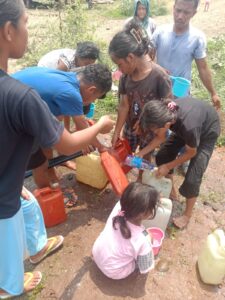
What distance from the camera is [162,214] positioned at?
2805 mm

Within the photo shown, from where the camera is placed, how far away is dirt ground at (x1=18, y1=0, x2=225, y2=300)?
252cm

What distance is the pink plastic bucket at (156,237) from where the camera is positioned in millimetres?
2708

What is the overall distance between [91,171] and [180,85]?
4.46 ft

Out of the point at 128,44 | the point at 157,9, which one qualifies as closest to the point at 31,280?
the point at 128,44

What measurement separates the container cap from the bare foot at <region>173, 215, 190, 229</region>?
2.22 feet

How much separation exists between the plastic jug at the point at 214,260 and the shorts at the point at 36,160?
62.7 inches

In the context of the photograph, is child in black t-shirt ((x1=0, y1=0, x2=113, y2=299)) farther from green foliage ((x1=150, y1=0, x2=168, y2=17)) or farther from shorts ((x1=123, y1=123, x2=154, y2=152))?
green foliage ((x1=150, y1=0, x2=168, y2=17))

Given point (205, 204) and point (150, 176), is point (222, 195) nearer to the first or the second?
point (205, 204)

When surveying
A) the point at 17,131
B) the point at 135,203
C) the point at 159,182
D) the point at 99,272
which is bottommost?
the point at 99,272

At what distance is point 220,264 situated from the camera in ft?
8.08

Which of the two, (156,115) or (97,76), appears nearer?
(156,115)

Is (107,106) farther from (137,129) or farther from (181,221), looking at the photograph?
(181,221)

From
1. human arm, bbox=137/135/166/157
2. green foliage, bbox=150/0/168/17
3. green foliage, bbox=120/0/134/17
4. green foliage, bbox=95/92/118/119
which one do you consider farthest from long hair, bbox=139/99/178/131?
green foliage, bbox=150/0/168/17

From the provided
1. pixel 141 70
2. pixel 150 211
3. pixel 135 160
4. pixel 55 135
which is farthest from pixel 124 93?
pixel 55 135
